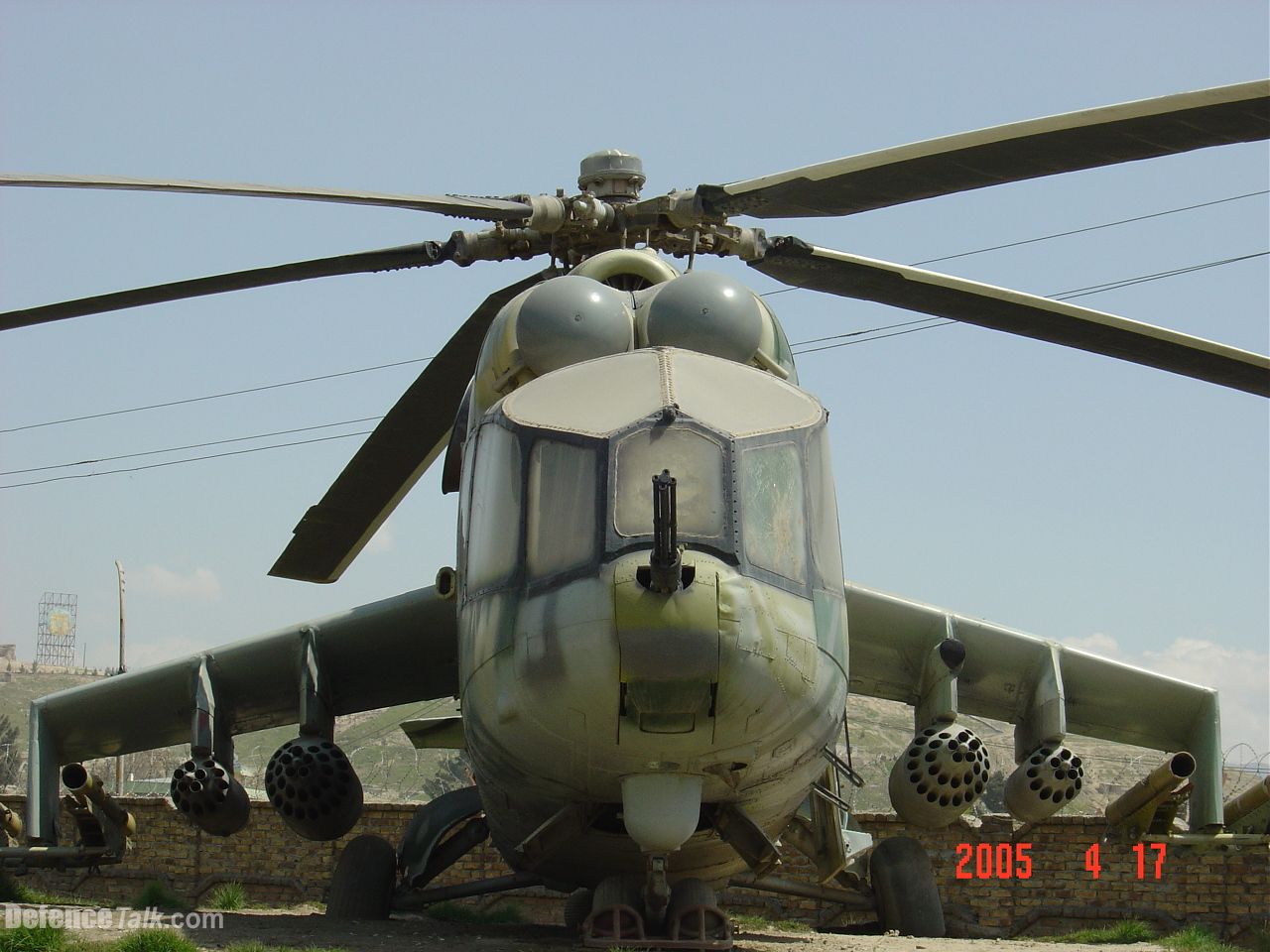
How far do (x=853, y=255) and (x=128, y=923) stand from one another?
18.2ft

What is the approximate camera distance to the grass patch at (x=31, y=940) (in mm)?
6715

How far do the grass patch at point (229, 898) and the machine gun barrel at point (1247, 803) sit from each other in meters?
9.23

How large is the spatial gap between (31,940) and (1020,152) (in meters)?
5.56

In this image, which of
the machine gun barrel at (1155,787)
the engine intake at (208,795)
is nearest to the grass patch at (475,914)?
the engine intake at (208,795)

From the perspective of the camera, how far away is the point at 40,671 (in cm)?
13212

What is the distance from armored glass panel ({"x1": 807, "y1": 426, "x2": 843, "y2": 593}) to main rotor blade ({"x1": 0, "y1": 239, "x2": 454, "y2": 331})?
9.44ft

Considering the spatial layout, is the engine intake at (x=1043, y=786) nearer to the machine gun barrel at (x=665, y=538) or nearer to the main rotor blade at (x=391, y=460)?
the machine gun barrel at (x=665, y=538)

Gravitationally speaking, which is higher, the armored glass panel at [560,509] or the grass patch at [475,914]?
the armored glass panel at [560,509]

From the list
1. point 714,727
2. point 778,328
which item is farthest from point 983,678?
point 714,727

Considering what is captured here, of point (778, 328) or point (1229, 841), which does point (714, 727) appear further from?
point (1229, 841)

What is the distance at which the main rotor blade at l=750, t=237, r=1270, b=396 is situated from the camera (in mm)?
8305
